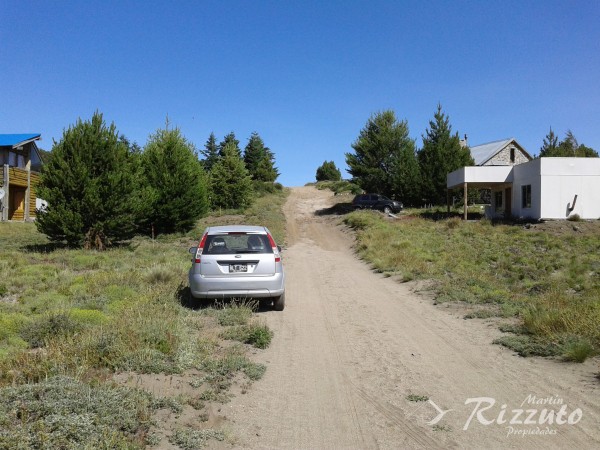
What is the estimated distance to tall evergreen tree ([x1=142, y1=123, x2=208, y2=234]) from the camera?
26.8 metres

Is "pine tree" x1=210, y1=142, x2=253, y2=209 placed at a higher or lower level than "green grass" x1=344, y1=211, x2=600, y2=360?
higher

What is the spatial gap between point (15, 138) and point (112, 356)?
36.4 m

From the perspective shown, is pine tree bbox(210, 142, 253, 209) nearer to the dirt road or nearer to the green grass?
the green grass

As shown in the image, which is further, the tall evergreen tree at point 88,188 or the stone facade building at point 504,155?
the stone facade building at point 504,155

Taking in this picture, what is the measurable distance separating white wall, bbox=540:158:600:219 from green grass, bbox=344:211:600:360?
3.36 metres

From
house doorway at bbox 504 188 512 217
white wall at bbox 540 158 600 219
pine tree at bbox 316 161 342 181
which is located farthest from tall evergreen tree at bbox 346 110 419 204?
pine tree at bbox 316 161 342 181

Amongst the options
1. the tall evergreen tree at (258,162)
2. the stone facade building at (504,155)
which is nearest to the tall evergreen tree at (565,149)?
the stone facade building at (504,155)

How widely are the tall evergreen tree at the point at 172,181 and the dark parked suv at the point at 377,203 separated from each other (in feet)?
56.1

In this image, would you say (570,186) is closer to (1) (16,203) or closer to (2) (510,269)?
(2) (510,269)

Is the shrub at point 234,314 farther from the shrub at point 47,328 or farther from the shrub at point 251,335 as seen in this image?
the shrub at point 47,328

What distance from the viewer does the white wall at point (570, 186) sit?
28.6 m

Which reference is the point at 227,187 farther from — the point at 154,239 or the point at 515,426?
the point at 515,426

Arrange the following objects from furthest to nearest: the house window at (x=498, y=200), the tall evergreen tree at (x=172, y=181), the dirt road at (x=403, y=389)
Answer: the house window at (x=498, y=200), the tall evergreen tree at (x=172, y=181), the dirt road at (x=403, y=389)

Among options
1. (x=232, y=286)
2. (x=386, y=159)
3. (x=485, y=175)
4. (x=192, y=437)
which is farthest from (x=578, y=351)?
(x=386, y=159)
